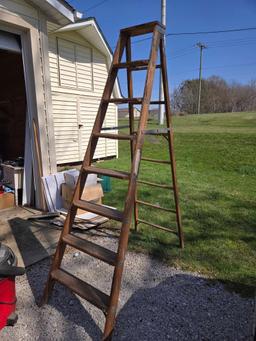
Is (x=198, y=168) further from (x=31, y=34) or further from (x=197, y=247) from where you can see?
(x=31, y=34)

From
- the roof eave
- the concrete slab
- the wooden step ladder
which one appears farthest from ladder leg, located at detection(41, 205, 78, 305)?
the roof eave

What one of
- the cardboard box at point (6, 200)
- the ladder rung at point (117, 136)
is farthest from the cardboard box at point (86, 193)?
the ladder rung at point (117, 136)

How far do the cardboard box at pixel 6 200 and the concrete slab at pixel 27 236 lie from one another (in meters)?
0.13

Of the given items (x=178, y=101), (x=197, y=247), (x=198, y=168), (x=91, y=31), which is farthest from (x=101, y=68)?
(x=178, y=101)

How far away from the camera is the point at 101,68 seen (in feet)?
25.5

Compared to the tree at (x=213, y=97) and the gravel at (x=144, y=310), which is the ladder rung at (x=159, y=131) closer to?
the gravel at (x=144, y=310)

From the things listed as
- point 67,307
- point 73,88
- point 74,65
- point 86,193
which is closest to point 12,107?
point 73,88

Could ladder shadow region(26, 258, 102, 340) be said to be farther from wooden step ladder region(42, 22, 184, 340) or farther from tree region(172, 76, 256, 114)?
tree region(172, 76, 256, 114)

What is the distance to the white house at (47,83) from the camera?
3.53 meters

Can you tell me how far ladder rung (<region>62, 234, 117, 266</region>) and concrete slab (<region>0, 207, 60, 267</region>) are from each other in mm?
936

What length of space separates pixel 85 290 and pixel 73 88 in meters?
6.18

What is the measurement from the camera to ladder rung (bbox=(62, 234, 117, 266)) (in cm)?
170

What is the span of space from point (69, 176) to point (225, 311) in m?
2.62

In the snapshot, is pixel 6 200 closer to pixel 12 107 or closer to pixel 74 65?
pixel 12 107
